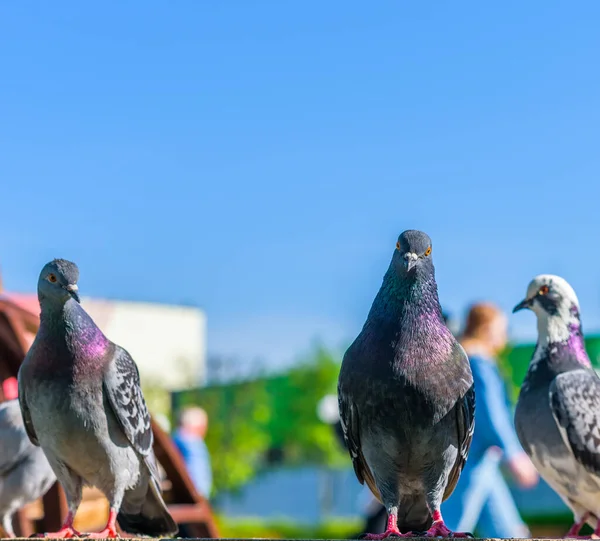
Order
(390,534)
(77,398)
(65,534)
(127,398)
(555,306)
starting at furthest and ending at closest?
(555,306)
(127,398)
(77,398)
(65,534)
(390,534)

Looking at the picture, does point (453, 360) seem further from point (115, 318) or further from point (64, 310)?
point (115, 318)

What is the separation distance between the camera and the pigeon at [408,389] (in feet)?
10.5

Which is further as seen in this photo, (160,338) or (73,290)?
(160,338)

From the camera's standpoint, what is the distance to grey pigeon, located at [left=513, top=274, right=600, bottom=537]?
3.92 meters

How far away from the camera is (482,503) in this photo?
230 inches

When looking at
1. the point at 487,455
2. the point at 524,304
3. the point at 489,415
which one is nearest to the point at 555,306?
the point at 524,304

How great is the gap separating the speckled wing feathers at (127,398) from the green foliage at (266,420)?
90.9ft

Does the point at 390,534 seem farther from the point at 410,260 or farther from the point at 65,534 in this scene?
the point at 65,534

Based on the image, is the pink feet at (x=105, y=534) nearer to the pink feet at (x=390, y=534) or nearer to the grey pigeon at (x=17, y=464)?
the pink feet at (x=390, y=534)

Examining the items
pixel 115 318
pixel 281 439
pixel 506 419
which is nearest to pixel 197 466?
pixel 506 419

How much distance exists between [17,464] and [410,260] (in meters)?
2.58

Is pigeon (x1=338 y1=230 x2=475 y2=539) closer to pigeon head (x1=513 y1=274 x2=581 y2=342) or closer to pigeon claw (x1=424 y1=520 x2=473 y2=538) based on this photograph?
pigeon claw (x1=424 y1=520 x2=473 y2=538)

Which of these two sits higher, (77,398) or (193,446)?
(77,398)

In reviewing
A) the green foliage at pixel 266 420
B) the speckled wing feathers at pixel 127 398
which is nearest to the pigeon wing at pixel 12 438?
the speckled wing feathers at pixel 127 398
